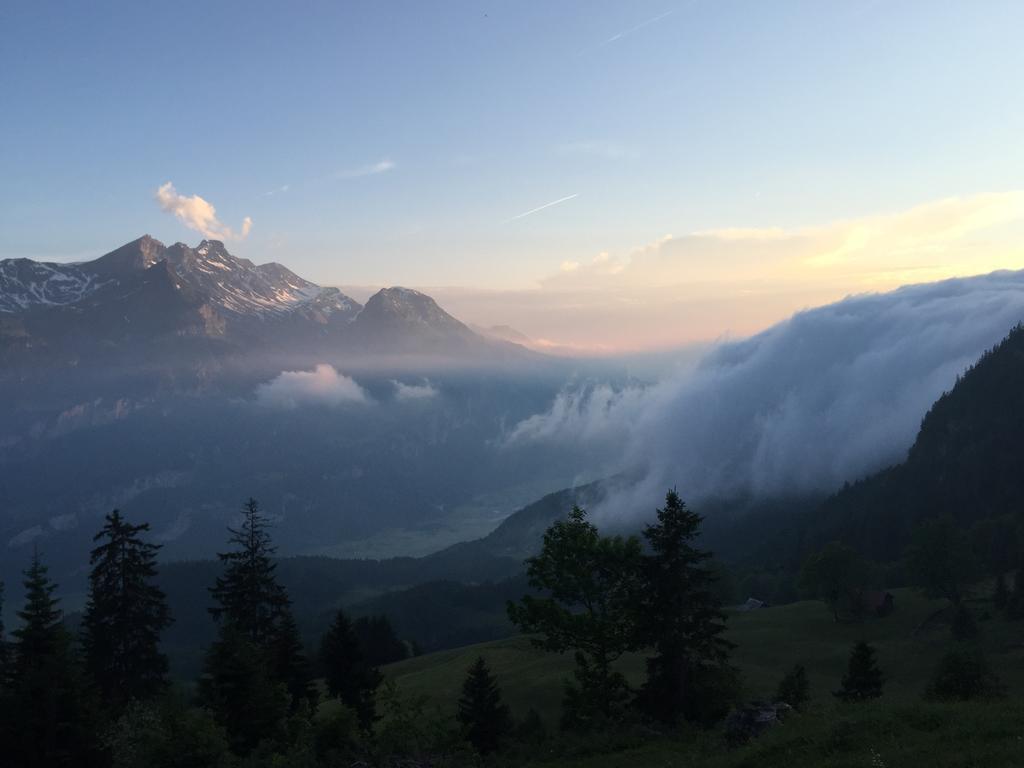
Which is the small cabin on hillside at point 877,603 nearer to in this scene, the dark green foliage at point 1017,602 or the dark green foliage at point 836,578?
the dark green foliage at point 836,578

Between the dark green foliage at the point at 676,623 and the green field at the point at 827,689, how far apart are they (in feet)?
14.2

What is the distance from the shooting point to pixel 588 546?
37688mm

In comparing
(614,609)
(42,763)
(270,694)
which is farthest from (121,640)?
(614,609)

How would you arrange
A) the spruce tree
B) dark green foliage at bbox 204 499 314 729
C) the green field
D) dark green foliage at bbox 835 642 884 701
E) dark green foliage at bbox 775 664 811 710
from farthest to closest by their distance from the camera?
dark green foliage at bbox 204 499 314 729 → the spruce tree → dark green foliage at bbox 835 642 884 701 → dark green foliage at bbox 775 664 811 710 → the green field

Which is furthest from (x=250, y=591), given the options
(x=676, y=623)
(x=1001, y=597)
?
(x=1001, y=597)

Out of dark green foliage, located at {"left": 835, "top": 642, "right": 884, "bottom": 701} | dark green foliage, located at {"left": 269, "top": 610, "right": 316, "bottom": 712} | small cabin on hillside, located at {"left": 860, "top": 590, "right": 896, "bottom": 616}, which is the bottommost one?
small cabin on hillside, located at {"left": 860, "top": 590, "right": 896, "bottom": 616}

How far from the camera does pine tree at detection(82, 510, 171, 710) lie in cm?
4672

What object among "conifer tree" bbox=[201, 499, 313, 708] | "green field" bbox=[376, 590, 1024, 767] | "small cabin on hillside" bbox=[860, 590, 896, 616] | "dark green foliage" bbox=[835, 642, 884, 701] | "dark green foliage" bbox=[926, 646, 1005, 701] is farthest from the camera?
"small cabin on hillside" bbox=[860, 590, 896, 616]

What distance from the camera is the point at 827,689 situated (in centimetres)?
6594

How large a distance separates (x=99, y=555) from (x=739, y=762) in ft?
137

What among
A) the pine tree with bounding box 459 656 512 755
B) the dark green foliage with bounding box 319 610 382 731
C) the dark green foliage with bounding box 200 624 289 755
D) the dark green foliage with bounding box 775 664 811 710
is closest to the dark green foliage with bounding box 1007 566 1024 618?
the dark green foliage with bounding box 775 664 811 710

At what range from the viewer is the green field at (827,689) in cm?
1995

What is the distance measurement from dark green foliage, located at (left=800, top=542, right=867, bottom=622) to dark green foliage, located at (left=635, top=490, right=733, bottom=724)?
234 ft

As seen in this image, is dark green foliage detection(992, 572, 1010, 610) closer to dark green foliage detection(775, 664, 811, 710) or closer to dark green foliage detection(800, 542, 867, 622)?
dark green foliage detection(800, 542, 867, 622)
